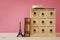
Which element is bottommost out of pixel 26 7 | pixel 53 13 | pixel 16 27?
pixel 16 27

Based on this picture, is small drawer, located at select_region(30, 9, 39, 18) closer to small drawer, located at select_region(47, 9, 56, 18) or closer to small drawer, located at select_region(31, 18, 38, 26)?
small drawer, located at select_region(31, 18, 38, 26)

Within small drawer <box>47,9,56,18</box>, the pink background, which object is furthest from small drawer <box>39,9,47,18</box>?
the pink background

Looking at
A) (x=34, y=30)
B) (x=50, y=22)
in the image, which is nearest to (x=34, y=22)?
(x=34, y=30)

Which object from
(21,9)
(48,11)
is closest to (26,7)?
(21,9)

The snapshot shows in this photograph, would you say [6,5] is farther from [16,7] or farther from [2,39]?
[2,39]

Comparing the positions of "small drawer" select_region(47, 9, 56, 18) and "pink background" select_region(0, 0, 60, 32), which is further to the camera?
"pink background" select_region(0, 0, 60, 32)

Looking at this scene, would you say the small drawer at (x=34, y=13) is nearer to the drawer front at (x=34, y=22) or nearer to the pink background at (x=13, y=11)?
the drawer front at (x=34, y=22)

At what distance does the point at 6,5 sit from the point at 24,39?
69 cm

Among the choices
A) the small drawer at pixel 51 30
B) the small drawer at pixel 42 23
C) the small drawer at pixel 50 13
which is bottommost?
the small drawer at pixel 51 30

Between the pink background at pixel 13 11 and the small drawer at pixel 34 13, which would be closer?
the small drawer at pixel 34 13

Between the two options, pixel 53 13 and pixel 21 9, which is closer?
pixel 53 13

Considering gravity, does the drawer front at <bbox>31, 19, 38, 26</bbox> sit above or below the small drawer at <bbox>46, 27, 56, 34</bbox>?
above

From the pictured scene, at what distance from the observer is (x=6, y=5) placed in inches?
77.4

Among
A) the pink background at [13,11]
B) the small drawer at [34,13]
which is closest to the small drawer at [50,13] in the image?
the small drawer at [34,13]
